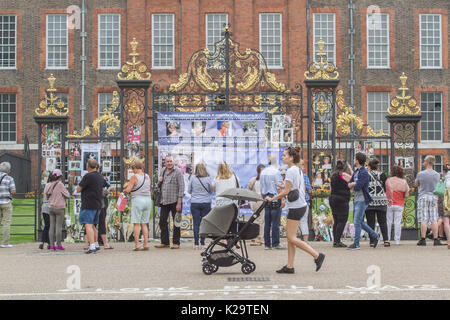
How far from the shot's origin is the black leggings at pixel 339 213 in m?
15.6

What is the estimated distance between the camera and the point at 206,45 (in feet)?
122

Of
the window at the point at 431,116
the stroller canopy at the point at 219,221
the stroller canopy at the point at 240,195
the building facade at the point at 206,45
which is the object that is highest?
the building facade at the point at 206,45

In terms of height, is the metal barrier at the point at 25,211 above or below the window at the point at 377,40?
below

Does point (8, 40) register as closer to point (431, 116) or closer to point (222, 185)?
point (431, 116)

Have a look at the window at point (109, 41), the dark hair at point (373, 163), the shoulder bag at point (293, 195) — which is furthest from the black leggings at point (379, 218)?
the window at point (109, 41)

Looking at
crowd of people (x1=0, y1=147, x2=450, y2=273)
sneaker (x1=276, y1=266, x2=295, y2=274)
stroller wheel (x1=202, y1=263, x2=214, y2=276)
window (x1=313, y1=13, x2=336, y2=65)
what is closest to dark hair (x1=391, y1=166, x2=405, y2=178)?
crowd of people (x1=0, y1=147, x2=450, y2=273)

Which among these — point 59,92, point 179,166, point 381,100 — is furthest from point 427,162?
point 59,92

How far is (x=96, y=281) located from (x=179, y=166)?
6.98m

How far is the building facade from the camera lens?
1470 inches

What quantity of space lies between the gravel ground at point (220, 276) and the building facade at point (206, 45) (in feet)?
74.7

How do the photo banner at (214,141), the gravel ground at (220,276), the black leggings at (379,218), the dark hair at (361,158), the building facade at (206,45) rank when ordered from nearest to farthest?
the gravel ground at (220,276)
the dark hair at (361,158)
the black leggings at (379,218)
the photo banner at (214,141)
the building facade at (206,45)

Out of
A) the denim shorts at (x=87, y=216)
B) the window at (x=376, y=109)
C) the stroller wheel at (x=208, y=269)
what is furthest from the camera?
the window at (x=376, y=109)

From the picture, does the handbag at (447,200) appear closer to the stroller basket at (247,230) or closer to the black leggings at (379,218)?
the black leggings at (379,218)

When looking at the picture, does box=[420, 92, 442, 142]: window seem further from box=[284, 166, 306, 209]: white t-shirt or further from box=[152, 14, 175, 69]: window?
box=[284, 166, 306, 209]: white t-shirt
